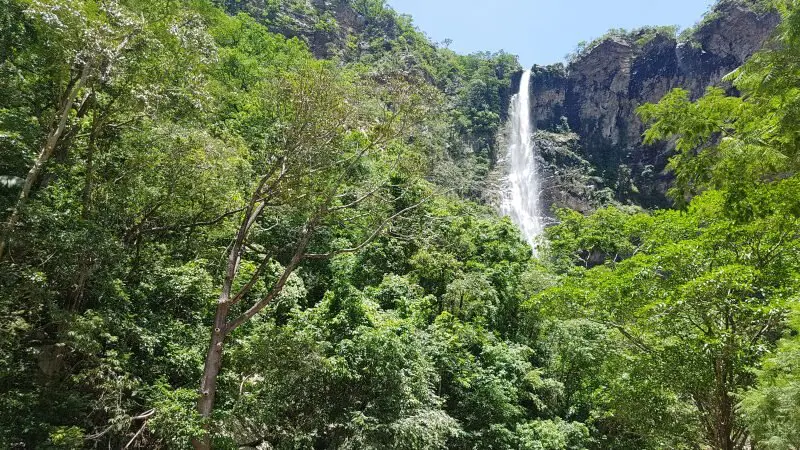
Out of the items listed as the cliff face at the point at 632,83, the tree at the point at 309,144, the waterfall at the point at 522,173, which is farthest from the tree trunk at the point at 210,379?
the cliff face at the point at 632,83

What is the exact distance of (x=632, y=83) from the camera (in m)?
46.8

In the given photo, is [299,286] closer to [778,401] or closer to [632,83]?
[778,401]

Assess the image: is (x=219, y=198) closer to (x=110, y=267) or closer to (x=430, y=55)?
(x=110, y=267)

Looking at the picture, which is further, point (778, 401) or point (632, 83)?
point (632, 83)

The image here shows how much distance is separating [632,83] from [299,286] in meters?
45.7

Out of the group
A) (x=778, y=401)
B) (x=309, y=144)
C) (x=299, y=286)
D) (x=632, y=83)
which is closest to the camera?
(x=778, y=401)

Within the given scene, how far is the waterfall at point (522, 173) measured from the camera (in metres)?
38.6

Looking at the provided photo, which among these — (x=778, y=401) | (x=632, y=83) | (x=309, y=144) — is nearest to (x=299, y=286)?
(x=309, y=144)

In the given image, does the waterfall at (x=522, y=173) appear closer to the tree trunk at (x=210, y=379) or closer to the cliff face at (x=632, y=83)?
the cliff face at (x=632, y=83)

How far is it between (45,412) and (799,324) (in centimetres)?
1009

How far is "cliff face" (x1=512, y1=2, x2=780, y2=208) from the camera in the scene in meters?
41.9

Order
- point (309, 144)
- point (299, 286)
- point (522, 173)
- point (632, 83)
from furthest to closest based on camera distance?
point (632, 83) < point (522, 173) < point (299, 286) < point (309, 144)

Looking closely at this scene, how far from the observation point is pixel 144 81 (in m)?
9.59

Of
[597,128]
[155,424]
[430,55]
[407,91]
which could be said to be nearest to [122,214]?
[155,424]
